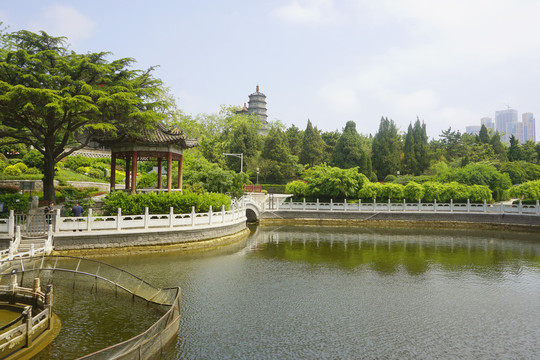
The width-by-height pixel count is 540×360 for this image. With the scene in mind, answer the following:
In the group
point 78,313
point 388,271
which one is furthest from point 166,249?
point 388,271

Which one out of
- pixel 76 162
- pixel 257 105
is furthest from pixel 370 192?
pixel 257 105

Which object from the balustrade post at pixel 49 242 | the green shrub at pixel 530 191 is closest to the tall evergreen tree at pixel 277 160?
the green shrub at pixel 530 191

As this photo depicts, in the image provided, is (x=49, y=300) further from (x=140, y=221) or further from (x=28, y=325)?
(x=140, y=221)

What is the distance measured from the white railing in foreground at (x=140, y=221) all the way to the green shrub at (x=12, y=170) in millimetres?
18732

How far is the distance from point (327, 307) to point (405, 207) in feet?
85.7

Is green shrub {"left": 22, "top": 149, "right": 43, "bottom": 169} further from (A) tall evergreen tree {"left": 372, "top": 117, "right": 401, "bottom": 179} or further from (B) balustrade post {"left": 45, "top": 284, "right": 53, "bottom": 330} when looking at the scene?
(A) tall evergreen tree {"left": 372, "top": 117, "right": 401, "bottom": 179}

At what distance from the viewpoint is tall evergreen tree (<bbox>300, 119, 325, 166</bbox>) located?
193 ft

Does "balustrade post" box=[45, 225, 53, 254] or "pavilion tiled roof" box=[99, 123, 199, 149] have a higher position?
"pavilion tiled roof" box=[99, 123, 199, 149]

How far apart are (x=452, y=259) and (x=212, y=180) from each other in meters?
19.5

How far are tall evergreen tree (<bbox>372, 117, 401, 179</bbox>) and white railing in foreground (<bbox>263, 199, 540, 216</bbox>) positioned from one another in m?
20.8

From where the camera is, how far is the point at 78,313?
9891mm

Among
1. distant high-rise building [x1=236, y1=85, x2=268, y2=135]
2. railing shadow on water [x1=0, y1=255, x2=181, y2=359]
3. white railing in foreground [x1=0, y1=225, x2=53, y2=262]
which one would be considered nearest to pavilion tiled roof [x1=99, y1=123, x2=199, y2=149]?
white railing in foreground [x1=0, y1=225, x2=53, y2=262]

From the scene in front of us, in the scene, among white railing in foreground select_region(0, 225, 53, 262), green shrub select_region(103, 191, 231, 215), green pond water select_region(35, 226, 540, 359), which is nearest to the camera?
green pond water select_region(35, 226, 540, 359)

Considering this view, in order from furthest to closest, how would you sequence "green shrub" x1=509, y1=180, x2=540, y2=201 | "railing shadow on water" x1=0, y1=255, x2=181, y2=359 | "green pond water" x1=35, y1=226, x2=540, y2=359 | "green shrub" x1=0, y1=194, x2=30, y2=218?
"green shrub" x1=509, y1=180, x2=540, y2=201
"green shrub" x1=0, y1=194, x2=30, y2=218
"railing shadow on water" x1=0, y1=255, x2=181, y2=359
"green pond water" x1=35, y1=226, x2=540, y2=359
